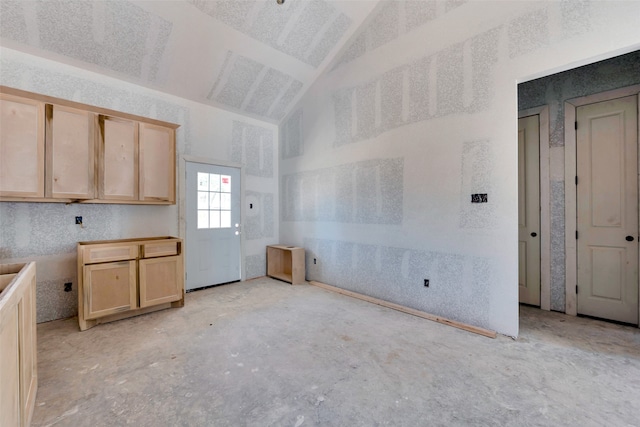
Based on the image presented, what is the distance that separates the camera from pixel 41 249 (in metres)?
2.98

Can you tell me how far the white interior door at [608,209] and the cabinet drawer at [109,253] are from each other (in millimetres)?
5252

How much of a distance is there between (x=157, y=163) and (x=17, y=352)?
8.40ft

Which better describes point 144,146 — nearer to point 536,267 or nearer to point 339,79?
point 339,79

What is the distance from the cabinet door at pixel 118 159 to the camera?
3.04m

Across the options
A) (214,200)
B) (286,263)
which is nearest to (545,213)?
(286,263)

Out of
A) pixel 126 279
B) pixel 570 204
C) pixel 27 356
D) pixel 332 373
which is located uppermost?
pixel 570 204

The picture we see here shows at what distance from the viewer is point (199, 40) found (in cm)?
341

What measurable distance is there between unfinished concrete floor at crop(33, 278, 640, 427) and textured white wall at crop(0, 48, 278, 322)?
690 millimetres

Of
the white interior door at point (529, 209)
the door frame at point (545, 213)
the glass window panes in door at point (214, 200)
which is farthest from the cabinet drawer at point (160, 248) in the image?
the door frame at point (545, 213)

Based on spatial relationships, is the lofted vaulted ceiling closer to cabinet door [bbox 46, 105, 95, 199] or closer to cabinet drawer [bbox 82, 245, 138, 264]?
cabinet door [bbox 46, 105, 95, 199]

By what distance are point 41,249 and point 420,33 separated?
509 cm

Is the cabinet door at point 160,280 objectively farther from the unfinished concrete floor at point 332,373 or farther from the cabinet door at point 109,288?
the unfinished concrete floor at point 332,373

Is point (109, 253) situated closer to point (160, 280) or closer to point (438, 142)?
point (160, 280)

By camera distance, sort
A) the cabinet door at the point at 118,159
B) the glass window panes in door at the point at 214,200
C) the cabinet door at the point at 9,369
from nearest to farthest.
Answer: the cabinet door at the point at 9,369 < the cabinet door at the point at 118,159 < the glass window panes in door at the point at 214,200
